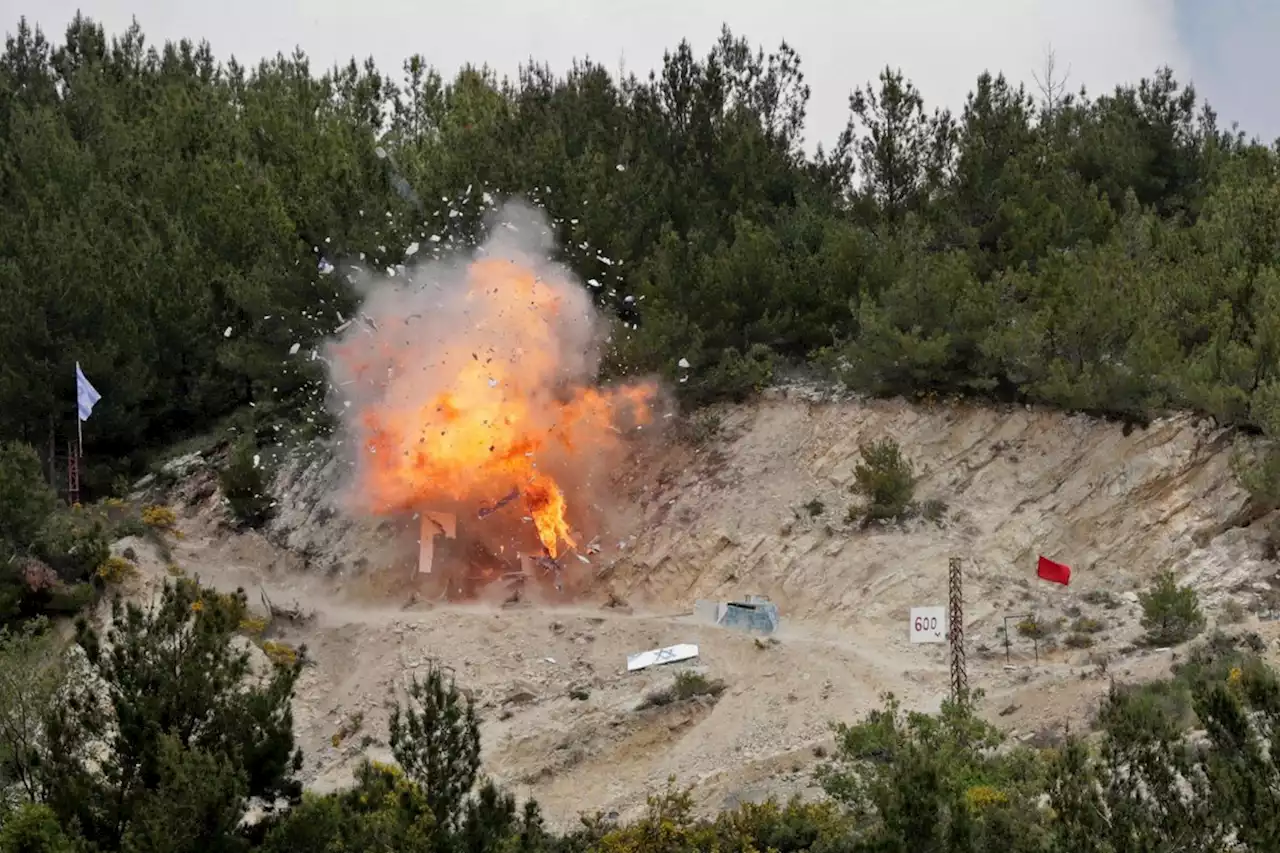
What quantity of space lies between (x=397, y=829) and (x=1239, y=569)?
19.4 metres

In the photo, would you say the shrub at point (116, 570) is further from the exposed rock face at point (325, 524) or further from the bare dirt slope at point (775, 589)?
the exposed rock face at point (325, 524)

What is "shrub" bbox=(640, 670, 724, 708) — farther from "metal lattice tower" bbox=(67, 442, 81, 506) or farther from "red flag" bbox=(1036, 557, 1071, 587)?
"metal lattice tower" bbox=(67, 442, 81, 506)

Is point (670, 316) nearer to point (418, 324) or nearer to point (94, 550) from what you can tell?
point (418, 324)

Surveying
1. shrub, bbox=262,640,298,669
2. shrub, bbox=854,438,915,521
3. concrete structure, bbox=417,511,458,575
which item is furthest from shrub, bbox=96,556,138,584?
shrub, bbox=854,438,915,521

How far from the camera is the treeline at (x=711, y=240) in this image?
36.2m

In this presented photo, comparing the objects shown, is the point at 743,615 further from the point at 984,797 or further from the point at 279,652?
the point at 984,797

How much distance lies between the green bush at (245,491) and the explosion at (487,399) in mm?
2891

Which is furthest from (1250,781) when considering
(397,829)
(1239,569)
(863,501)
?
(863,501)

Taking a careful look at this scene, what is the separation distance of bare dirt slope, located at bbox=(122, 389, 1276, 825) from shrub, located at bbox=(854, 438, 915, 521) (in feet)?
2.12

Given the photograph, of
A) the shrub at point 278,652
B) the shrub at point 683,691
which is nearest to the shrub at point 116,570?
the shrub at point 278,652

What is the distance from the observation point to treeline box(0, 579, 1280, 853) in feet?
55.8

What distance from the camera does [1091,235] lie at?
41781 millimetres

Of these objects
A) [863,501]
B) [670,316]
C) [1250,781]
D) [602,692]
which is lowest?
[1250,781]

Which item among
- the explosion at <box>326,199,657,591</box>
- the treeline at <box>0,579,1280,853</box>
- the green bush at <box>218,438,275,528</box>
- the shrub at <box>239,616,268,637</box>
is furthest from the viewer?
the green bush at <box>218,438,275,528</box>
